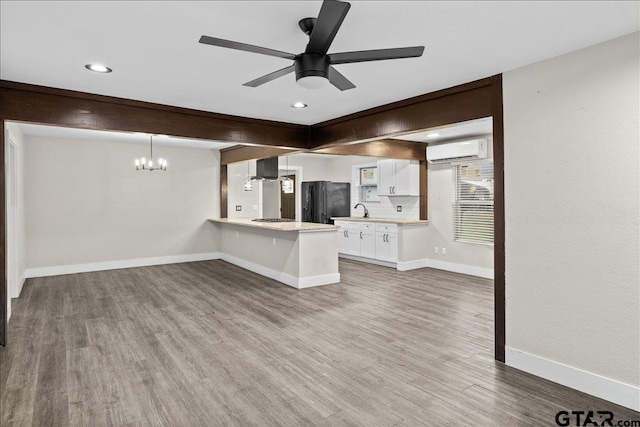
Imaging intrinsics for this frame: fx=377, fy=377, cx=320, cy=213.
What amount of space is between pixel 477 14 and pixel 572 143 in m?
1.20

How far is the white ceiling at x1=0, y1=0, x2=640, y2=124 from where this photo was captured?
200 centimetres

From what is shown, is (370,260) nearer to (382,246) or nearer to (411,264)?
(382,246)

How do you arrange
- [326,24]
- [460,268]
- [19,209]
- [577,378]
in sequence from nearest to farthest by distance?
1. [326,24]
2. [577,378]
3. [19,209]
4. [460,268]

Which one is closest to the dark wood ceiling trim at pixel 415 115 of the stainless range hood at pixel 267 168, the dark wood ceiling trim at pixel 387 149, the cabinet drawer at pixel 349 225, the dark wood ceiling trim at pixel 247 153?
the dark wood ceiling trim at pixel 387 149

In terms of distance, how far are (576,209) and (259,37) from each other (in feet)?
7.90

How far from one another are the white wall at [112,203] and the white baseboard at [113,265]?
0.07 m

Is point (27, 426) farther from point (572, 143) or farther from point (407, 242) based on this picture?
point (407, 242)

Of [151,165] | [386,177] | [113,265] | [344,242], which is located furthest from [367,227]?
[113,265]

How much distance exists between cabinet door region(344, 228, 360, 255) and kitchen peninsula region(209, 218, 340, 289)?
1897 millimetres

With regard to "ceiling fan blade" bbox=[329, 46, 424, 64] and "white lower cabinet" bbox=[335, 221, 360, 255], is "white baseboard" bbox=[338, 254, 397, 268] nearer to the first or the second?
"white lower cabinet" bbox=[335, 221, 360, 255]

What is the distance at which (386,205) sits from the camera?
8000 millimetres

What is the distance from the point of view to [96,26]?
7.27 feet

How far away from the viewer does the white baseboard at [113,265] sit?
21.0 feet

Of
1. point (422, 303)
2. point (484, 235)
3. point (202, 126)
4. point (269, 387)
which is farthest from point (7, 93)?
point (484, 235)
